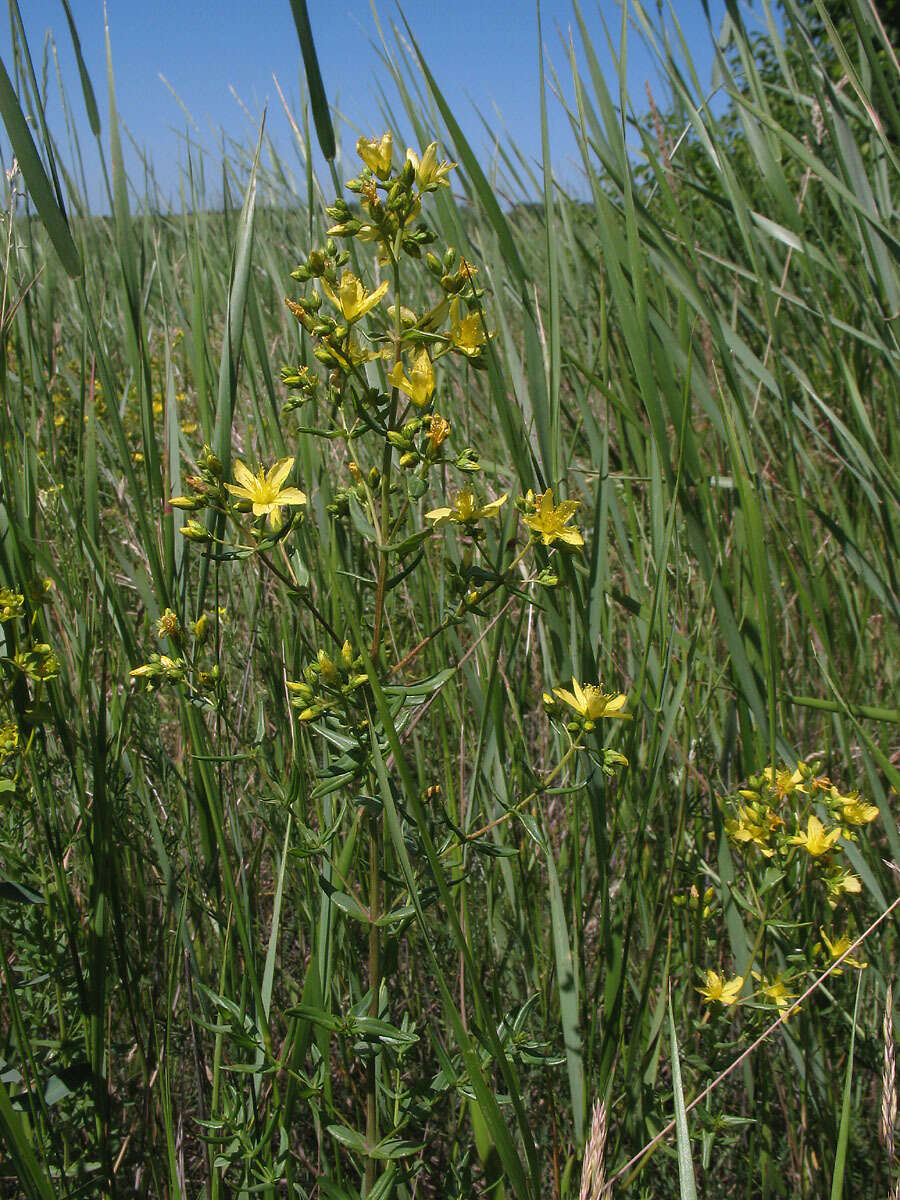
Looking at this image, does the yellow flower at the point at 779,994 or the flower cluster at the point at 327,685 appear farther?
the yellow flower at the point at 779,994

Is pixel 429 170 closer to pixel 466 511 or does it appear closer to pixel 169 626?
pixel 466 511

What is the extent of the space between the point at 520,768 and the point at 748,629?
0.44 meters

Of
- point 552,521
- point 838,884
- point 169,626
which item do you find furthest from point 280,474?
point 838,884

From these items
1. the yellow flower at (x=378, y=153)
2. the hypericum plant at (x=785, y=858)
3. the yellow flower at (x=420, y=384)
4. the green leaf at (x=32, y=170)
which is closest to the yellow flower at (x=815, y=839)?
the hypericum plant at (x=785, y=858)

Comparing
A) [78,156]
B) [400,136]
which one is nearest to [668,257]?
[400,136]

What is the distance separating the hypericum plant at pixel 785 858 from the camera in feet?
4.00

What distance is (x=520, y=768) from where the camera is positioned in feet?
4.46

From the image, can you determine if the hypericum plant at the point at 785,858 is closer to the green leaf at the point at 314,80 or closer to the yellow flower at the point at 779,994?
the yellow flower at the point at 779,994

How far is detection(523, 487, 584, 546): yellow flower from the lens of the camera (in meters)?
0.99

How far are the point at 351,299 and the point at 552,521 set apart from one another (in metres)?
0.36

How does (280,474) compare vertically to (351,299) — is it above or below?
below

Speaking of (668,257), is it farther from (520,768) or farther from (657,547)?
(520,768)

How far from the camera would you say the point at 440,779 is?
1625 mm

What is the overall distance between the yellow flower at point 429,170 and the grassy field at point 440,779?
0.01 meters
